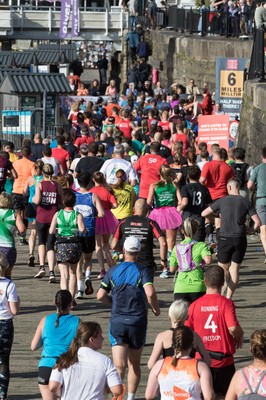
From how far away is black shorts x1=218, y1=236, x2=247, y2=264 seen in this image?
16797 mm

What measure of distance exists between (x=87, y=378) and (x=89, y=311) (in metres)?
7.51

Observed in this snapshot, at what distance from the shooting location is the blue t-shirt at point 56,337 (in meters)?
11.1

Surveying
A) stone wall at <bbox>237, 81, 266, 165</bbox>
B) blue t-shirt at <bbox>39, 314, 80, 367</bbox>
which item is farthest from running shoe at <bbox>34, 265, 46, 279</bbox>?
blue t-shirt at <bbox>39, 314, 80, 367</bbox>

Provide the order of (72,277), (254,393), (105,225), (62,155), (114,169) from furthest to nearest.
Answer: (62,155) < (114,169) < (105,225) < (72,277) < (254,393)

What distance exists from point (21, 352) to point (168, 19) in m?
38.0

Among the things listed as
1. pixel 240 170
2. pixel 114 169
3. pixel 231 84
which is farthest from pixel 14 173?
pixel 231 84

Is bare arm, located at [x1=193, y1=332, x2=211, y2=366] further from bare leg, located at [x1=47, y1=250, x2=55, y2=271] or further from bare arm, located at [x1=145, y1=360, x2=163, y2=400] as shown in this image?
bare leg, located at [x1=47, y1=250, x2=55, y2=271]

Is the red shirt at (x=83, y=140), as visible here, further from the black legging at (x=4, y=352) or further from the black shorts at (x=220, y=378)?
the black shorts at (x=220, y=378)

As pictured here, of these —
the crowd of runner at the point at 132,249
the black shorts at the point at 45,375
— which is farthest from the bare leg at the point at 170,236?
the black shorts at the point at 45,375

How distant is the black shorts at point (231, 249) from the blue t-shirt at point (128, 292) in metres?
4.50

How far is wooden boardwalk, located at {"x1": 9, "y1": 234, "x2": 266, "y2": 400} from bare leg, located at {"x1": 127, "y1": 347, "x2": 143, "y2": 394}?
0.46 metres

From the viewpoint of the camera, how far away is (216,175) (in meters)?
20.4

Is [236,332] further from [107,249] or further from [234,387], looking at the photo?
[107,249]

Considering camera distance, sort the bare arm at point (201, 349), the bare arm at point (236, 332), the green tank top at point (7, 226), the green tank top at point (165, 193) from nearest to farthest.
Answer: the bare arm at point (201, 349), the bare arm at point (236, 332), the green tank top at point (7, 226), the green tank top at point (165, 193)
